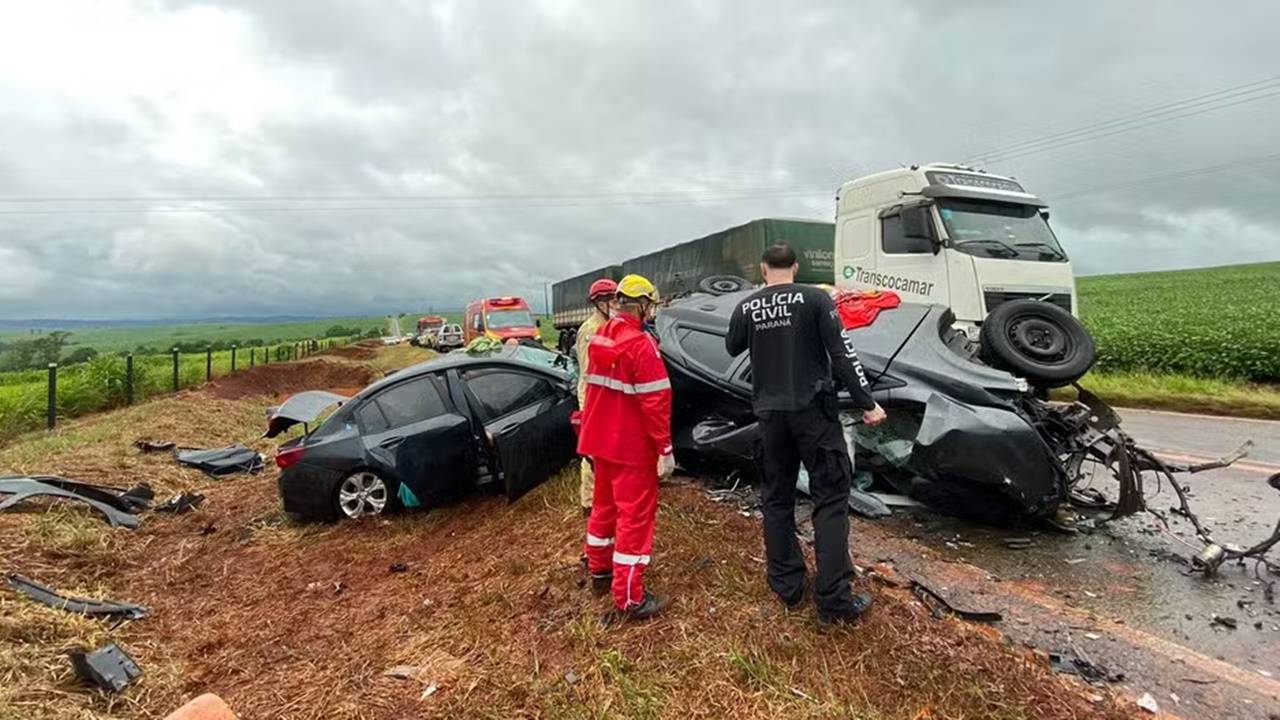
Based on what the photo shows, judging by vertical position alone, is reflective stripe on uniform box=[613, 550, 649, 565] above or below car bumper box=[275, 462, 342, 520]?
above

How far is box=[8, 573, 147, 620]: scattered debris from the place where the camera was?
3.75m

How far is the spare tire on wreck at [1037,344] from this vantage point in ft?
14.9

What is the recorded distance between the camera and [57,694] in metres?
2.77

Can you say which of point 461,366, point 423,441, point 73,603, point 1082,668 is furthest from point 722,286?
point 73,603

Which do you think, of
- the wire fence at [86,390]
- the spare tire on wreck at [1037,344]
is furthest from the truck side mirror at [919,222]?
the wire fence at [86,390]

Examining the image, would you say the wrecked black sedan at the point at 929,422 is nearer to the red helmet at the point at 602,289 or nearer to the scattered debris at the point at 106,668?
the red helmet at the point at 602,289

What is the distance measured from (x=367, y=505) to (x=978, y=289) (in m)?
6.20

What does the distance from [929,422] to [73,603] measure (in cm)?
508

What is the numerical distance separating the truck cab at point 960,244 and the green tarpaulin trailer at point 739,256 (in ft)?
5.80

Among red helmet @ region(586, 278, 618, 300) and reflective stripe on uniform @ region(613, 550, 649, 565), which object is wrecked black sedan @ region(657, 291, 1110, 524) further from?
reflective stripe on uniform @ region(613, 550, 649, 565)

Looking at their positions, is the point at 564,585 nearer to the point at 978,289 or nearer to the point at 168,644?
the point at 168,644

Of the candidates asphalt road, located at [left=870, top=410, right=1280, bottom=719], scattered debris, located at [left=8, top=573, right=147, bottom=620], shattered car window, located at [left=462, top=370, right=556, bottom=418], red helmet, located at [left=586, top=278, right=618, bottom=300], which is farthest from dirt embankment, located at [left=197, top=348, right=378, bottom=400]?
asphalt road, located at [left=870, top=410, right=1280, bottom=719]

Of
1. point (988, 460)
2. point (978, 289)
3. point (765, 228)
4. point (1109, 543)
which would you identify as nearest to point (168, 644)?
point (988, 460)

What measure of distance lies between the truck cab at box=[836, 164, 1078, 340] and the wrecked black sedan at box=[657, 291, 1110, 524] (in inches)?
84.6
